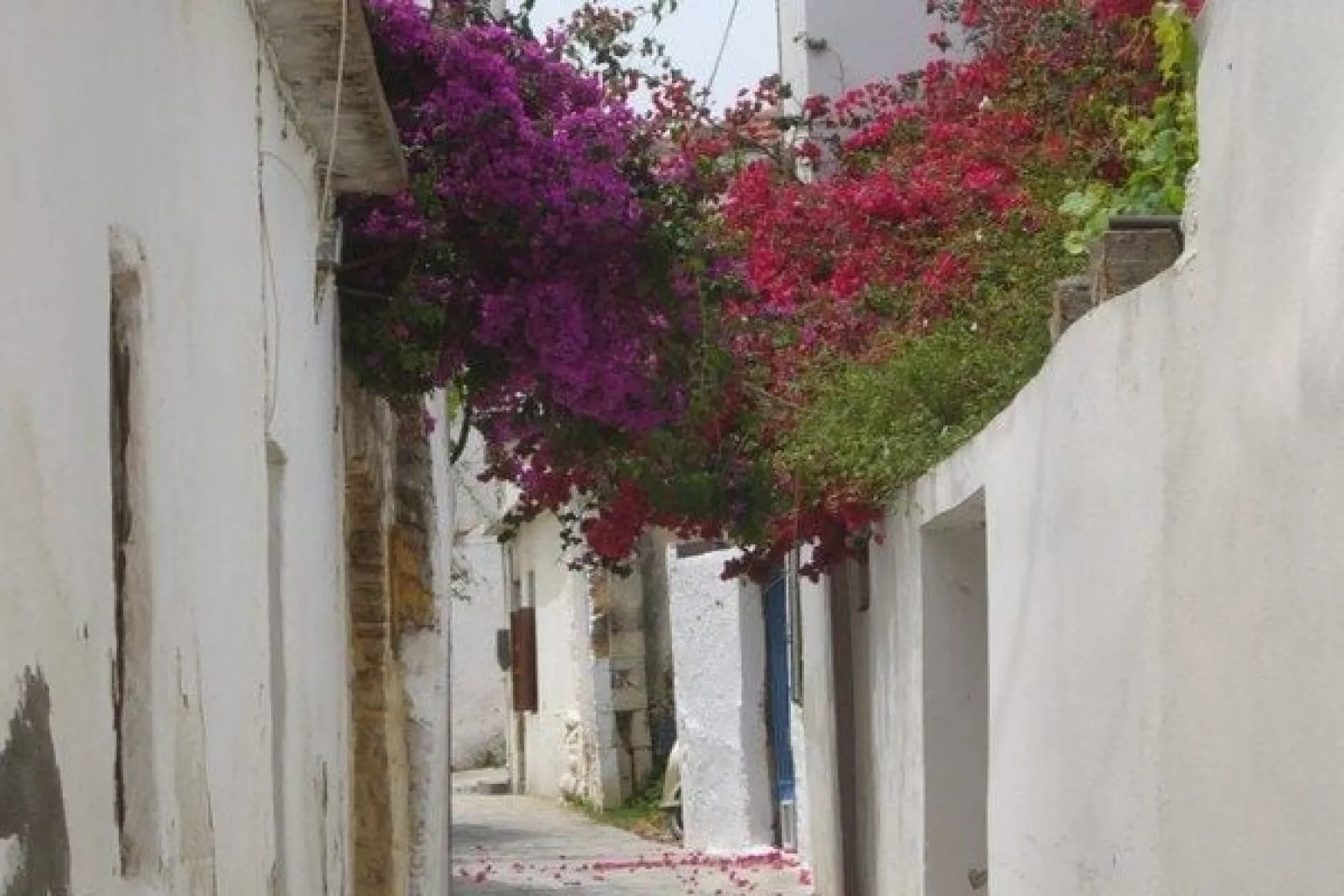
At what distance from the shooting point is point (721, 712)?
19000 mm

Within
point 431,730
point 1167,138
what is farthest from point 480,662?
point 1167,138

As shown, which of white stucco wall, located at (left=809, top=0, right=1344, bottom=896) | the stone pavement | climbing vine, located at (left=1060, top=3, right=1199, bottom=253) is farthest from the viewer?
the stone pavement

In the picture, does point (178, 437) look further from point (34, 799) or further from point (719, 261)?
point (719, 261)

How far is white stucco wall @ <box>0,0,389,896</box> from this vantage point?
11.3ft

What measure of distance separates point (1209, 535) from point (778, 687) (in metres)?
14.0

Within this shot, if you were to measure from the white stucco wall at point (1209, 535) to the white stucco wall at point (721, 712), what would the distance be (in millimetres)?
10868

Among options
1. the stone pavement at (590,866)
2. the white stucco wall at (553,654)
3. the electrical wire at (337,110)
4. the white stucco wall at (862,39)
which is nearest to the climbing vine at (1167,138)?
the electrical wire at (337,110)

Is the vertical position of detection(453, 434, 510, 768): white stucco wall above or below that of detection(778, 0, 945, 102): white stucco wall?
below

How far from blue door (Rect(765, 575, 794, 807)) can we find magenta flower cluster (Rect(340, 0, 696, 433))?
371 inches

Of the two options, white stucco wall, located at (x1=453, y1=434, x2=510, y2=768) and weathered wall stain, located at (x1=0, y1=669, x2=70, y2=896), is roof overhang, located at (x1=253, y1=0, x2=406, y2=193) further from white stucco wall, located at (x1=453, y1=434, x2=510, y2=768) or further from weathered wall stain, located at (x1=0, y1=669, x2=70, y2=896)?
white stucco wall, located at (x1=453, y1=434, x2=510, y2=768)

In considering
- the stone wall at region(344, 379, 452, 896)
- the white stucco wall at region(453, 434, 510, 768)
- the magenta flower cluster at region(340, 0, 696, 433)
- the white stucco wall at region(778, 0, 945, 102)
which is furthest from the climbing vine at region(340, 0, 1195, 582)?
the white stucco wall at region(453, 434, 510, 768)

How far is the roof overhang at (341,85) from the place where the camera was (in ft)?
21.8

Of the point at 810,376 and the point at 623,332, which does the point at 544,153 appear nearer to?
the point at 623,332

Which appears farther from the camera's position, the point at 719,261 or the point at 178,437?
the point at 719,261
